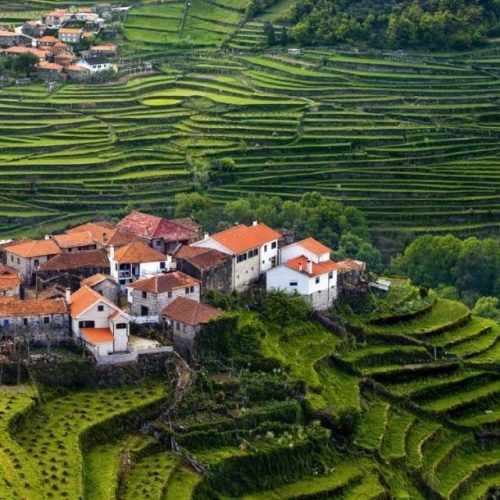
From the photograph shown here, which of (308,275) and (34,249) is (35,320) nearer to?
(34,249)

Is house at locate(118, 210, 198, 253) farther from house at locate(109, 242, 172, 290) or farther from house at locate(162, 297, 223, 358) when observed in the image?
house at locate(162, 297, 223, 358)

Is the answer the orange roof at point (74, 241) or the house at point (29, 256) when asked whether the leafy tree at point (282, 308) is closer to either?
the orange roof at point (74, 241)

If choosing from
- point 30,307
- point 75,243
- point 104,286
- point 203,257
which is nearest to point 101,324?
point 30,307

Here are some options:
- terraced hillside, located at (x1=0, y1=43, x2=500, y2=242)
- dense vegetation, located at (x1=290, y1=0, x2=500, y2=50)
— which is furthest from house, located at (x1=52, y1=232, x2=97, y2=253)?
dense vegetation, located at (x1=290, y1=0, x2=500, y2=50)

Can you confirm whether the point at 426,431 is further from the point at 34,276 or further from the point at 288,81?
the point at 288,81

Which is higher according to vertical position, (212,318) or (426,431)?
(212,318)

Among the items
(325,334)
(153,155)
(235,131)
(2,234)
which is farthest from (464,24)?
(325,334)

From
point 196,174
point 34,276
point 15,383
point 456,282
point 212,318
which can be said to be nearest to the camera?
point 15,383
